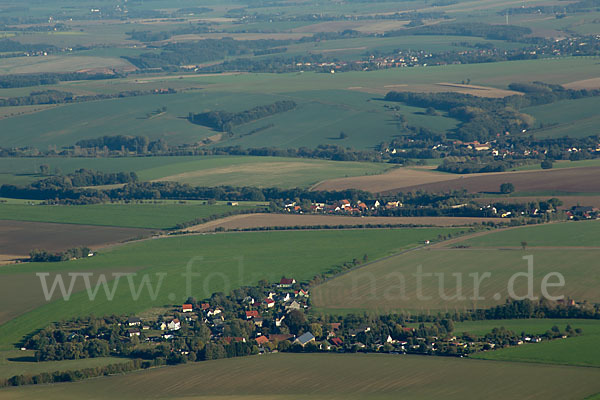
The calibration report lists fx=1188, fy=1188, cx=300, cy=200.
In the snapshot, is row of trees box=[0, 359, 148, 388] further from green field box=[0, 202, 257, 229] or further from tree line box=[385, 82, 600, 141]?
tree line box=[385, 82, 600, 141]

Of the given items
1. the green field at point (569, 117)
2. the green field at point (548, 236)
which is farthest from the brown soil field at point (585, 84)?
the green field at point (548, 236)

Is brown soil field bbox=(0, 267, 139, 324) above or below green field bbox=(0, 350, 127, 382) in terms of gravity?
above

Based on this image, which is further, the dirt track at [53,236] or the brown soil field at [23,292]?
the dirt track at [53,236]

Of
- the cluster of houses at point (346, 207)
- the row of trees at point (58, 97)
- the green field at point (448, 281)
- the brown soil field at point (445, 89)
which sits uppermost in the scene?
the row of trees at point (58, 97)

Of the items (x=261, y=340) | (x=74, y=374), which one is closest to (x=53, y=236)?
(x=261, y=340)

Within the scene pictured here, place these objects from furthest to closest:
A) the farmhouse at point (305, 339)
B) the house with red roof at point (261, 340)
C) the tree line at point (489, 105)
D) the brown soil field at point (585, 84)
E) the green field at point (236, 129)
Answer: the brown soil field at point (585, 84), the green field at point (236, 129), the tree line at point (489, 105), the house with red roof at point (261, 340), the farmhouse at point (305, 339)

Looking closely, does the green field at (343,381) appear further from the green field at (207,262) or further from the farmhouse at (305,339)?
the green field at (207,262)

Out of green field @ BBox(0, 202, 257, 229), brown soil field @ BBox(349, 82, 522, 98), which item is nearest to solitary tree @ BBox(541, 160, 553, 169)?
green field @ BBox(0, 202, 257, 229)
